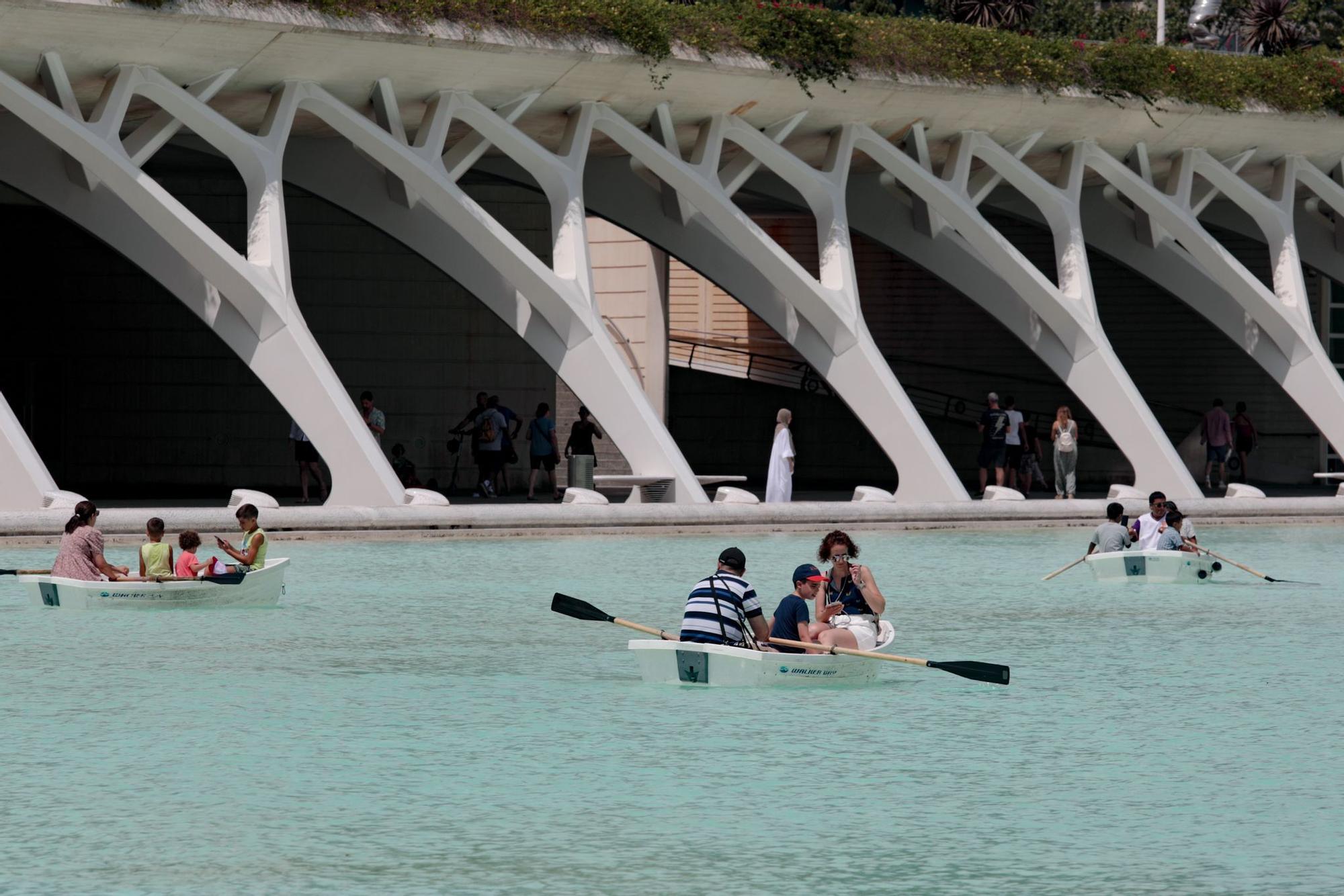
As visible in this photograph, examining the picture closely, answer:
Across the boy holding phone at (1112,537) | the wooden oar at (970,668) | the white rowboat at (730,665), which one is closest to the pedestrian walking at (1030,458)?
the boy holding phone at (1112,537)

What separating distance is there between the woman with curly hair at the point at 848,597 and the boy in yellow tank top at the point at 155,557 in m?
5.67

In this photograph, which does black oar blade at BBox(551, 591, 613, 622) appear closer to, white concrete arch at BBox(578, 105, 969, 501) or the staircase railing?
white concrete arch at BBox(578, 105, 969, 501)

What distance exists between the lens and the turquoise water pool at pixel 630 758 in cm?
734

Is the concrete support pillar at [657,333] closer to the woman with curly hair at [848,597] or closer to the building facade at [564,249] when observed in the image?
the building facade at [564,249]

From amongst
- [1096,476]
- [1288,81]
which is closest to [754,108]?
[1288,81]

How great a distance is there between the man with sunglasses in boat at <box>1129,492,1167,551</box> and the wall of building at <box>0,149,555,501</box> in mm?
16069

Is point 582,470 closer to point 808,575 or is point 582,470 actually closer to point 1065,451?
point 1065,451

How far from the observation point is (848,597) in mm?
12609

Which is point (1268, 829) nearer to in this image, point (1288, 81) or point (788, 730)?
point (788, 730)

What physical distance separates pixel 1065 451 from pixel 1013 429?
66.8 inches

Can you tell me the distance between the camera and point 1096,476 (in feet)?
127

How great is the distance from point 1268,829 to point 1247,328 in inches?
1074

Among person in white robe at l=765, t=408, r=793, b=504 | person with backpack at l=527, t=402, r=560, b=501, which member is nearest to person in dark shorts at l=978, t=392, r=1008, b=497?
person in white robe at l=765, t=408, r=793, b=504

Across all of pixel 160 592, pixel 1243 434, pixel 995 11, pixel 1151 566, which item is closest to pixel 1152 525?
pixel 1151 566
